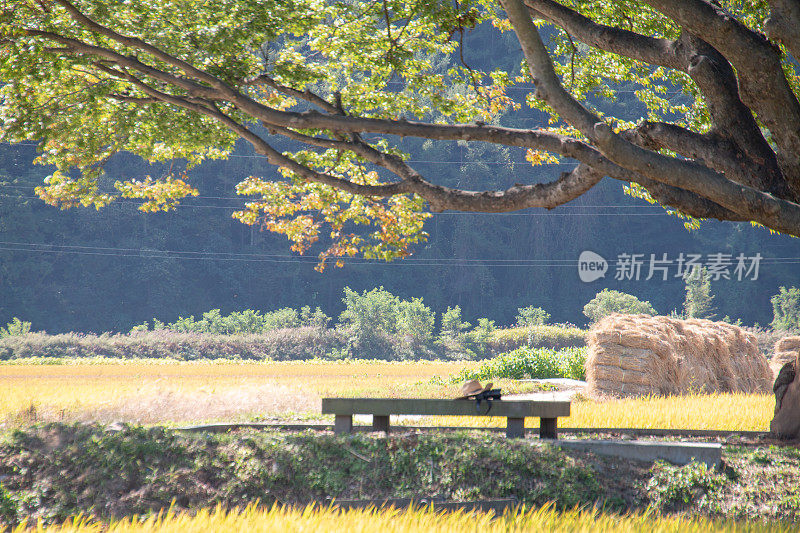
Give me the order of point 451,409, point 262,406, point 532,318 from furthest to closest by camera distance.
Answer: point 532,318 < point 262,406 < point 451,409

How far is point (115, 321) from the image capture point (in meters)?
54.3

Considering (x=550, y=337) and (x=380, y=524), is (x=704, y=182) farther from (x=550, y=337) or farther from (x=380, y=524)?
(x=550, y=337)

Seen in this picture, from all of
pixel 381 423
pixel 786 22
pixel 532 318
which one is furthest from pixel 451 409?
pixel 532 318

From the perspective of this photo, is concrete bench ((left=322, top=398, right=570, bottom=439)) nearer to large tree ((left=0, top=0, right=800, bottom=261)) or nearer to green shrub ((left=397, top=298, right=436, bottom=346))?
large tree ((left=0, top=0, right=800, bottom=261))

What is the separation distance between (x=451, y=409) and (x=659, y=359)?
363 inches

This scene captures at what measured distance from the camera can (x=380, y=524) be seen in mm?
4652

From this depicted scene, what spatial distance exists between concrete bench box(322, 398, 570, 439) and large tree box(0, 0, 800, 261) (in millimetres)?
2141

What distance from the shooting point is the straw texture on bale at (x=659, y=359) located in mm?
14430

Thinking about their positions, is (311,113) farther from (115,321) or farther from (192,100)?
(115,321)

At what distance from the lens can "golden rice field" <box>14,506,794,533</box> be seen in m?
4.41

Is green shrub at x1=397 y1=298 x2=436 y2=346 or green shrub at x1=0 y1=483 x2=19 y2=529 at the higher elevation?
green shrub at x1=0 y1=483 x2=19 y2=529

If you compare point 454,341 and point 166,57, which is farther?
point 454,341

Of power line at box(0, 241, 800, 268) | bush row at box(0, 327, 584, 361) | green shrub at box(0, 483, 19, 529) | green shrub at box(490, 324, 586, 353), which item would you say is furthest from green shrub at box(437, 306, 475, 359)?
green shrub at box(0, 483, 19, 529)

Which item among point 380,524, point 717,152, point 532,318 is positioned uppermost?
point 717,152
